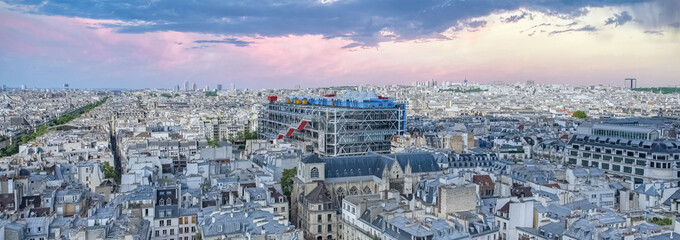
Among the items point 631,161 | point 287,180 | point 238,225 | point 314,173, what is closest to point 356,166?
point 314,173

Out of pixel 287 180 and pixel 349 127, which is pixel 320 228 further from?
pixel 349 127

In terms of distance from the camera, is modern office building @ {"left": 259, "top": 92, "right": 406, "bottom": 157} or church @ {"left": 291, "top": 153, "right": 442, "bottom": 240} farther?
modern office building @ {"left": 259, "top": 92, "right": 406, "bottom": 157}

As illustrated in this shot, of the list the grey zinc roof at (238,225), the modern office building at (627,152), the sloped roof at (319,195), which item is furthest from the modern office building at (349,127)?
the grey zinc roof at (238,225)

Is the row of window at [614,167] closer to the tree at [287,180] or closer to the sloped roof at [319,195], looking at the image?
the tree at [287,180]

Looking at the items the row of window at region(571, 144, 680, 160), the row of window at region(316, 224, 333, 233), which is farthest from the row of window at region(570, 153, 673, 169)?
the row of window at region(316, 224, 333, 233)

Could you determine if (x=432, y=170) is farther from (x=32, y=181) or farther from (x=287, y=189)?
(x=32, y=181)

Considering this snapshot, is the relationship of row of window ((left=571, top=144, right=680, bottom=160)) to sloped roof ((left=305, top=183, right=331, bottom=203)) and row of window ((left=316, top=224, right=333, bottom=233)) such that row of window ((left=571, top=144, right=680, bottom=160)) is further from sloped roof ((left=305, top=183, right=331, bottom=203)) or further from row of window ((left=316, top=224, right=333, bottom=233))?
row of window ((left=316, top=224, right=333, bottom=233))
